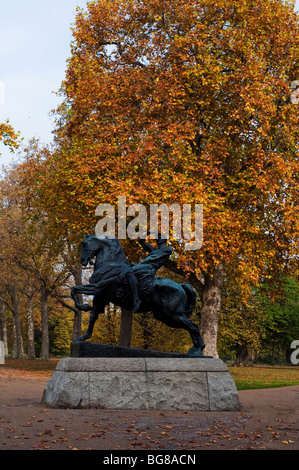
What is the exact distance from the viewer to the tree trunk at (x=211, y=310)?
23.8 m

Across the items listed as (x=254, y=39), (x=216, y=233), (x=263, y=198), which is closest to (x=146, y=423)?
(x=216, y=233)

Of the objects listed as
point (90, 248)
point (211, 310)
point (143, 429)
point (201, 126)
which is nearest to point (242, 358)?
point (211, 310)

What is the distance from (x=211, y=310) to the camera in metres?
24.3

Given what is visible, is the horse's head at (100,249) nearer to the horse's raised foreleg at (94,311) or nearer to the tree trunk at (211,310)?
the horse's raised foreleg at (94,311)

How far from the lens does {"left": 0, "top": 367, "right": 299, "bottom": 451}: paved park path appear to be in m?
8.03

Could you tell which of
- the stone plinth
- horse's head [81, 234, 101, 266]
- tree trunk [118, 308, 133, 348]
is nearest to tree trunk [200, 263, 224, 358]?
tree trunk [118, 308, 133, 348]

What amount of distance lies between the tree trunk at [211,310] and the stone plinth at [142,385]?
10545 mm

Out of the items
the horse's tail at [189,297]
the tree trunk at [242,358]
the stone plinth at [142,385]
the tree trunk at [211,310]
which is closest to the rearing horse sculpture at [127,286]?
the horse's tail at [189,297]

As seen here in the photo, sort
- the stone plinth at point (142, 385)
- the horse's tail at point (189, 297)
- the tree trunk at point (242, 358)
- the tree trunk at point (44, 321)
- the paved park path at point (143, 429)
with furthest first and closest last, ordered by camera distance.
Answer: the tree trunk at point (242, 358)
the tree trunk at point (44, 321)
the horse's tail at point (189, 297)
the stone plinth at point (142, 385)
the paved park path at point (143, 429)

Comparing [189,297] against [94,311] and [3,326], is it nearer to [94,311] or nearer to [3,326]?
[94,311]
